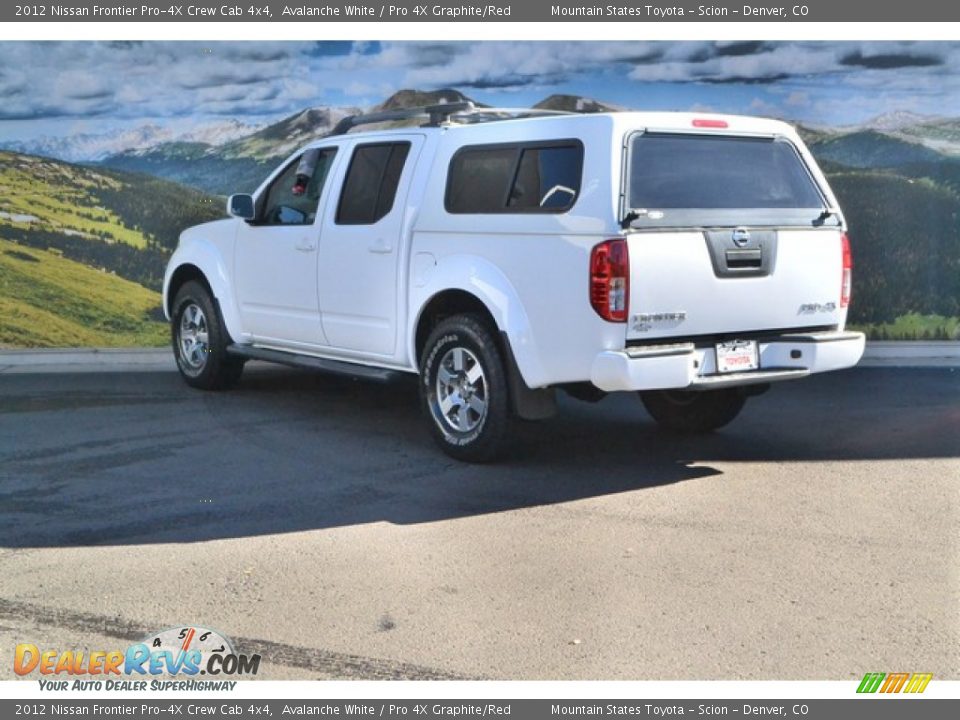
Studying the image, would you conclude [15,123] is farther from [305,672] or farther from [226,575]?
[305,672]

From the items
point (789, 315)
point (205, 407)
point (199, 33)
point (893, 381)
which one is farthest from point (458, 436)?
point (199, 33)

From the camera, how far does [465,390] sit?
25.8ft

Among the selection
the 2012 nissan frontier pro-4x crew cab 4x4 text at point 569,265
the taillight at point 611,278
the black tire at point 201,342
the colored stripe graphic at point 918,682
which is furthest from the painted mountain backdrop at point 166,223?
the colored stripe graphic at point 918,682

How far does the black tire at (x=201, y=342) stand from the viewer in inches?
→ 398

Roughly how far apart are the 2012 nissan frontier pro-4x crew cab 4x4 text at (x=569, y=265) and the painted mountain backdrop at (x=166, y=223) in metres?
4.28

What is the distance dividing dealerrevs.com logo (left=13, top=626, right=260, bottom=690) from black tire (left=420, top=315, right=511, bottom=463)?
9.53 ft

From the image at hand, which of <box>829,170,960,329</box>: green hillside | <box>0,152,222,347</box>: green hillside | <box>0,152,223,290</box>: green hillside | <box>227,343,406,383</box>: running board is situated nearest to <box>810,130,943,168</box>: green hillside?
<box>829,170,960,329</box>: green hillside

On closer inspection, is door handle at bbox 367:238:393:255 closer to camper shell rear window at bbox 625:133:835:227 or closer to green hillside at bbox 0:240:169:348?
camper shell rear window at bbox 625:133:835:227

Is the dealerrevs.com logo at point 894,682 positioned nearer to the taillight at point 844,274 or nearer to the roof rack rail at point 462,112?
the taillight at point 844,274

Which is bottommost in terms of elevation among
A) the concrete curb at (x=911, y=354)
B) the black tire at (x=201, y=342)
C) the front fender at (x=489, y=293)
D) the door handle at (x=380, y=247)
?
the concrete curb at (x=911, y=354)

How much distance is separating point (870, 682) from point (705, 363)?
2.85 m

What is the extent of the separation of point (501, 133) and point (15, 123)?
6.88m

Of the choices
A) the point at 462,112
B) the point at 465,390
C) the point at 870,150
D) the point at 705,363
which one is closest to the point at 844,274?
the point at 705,363

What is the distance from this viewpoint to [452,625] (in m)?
5.18
